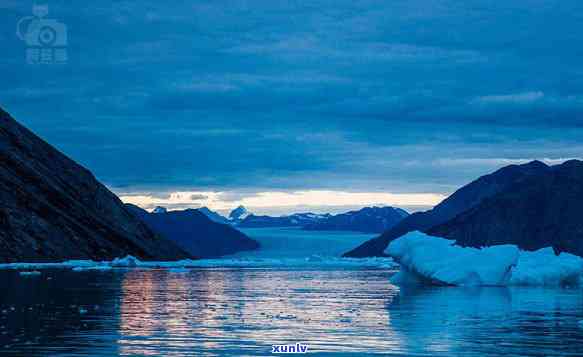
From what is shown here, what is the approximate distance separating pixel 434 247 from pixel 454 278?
3.31 m

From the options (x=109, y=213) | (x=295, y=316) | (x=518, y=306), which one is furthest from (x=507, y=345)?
(x=109, y=213)

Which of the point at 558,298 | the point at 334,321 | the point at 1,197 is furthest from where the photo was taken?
the point at 1,197

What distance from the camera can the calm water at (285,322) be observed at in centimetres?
2698

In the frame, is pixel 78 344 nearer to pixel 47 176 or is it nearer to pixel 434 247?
pixel 434 247

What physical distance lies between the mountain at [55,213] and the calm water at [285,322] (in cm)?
7208

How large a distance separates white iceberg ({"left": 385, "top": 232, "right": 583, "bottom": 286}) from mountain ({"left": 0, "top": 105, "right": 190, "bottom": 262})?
213 ft

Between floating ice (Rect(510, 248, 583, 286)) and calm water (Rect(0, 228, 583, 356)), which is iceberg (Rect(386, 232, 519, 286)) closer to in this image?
floating ice (Rect(510, 248, 583, 286))

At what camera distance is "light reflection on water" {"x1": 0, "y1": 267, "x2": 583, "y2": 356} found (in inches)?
1064

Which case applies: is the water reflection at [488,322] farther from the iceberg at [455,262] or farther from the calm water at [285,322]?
the iceberg at [455,262]

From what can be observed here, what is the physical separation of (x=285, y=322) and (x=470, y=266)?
31.7 metres

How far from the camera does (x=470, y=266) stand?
64000 mm

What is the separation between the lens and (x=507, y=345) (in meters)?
27.8

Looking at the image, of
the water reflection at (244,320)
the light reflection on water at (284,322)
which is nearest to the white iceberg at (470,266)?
the light reflection on water at (284,322)

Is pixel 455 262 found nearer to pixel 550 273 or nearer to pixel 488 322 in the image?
pixel 550 273
